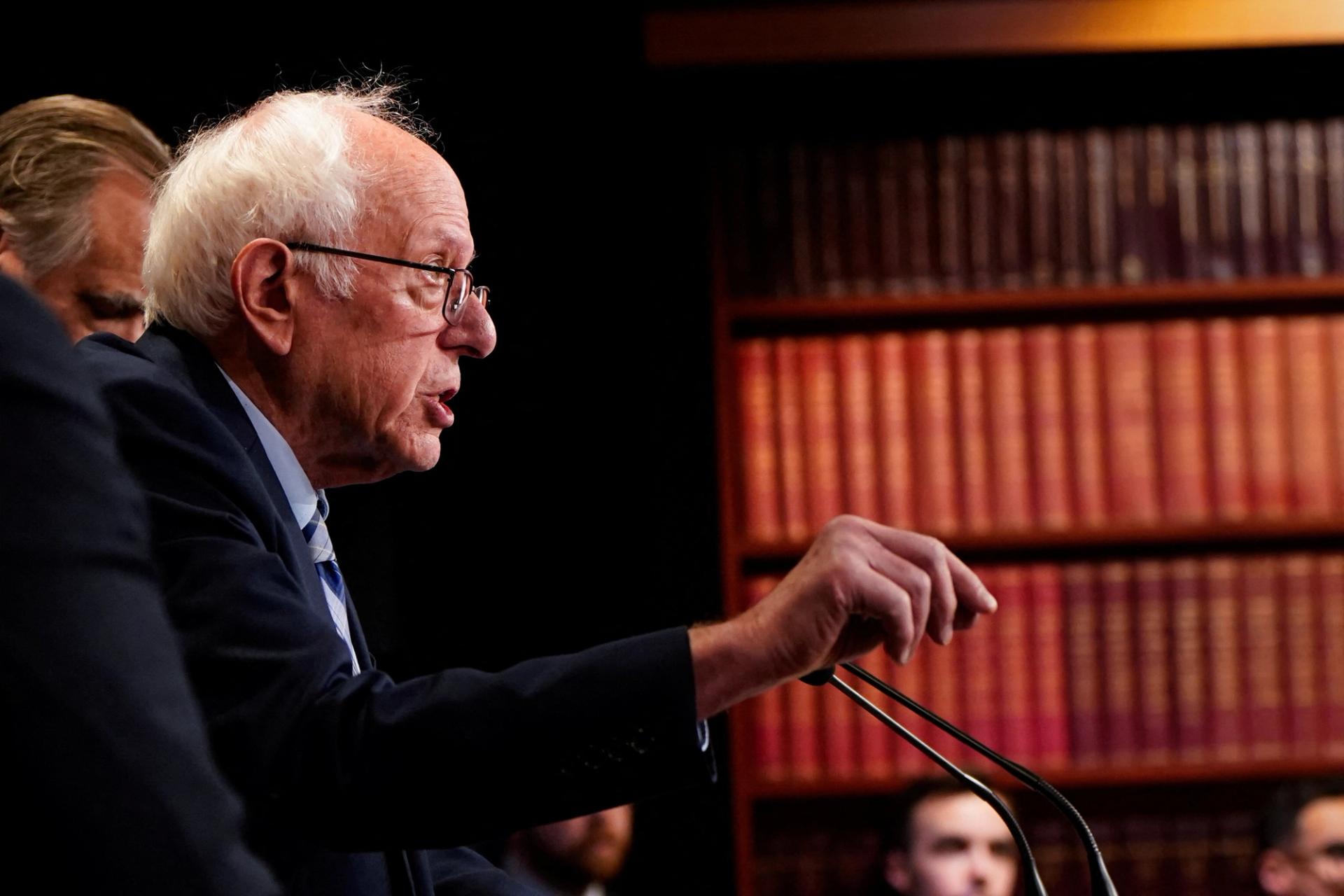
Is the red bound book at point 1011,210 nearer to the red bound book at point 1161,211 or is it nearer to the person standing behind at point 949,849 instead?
the red bound book at point 1161,211

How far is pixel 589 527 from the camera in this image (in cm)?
303

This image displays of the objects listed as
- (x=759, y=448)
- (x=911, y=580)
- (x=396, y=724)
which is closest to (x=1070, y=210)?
(x=759, y=448)

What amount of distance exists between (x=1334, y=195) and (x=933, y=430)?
86 centimetres

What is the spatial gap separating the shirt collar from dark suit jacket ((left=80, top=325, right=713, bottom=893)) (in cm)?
24

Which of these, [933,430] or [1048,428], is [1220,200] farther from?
[933,430]

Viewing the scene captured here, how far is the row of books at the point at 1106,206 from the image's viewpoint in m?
2.80

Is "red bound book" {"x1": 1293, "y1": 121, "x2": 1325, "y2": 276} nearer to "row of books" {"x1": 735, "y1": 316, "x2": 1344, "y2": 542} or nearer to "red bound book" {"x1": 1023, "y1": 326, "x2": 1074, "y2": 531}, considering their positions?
"row of books" {"x1": 735, "y1": 316, "x2": 1344, "y2": 542}

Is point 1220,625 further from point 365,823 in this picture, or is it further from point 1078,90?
point 365,823

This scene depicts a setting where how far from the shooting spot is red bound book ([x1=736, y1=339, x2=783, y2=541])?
9.18ft

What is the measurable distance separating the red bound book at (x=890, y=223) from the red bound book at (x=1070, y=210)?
0.29 metres

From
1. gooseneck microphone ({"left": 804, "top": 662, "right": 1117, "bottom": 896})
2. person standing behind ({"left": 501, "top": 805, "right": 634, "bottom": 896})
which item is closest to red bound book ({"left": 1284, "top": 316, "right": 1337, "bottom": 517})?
person standing behind ({"left": 501, "top": 805, "right": 634, "bottom": 896})

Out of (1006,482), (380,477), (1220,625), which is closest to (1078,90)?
(1006,482)

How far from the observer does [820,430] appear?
2799 millimetres

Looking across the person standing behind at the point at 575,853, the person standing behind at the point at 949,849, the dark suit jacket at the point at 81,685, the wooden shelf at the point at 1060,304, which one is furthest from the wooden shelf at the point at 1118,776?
the dark suit jacket at the point at 81,685
